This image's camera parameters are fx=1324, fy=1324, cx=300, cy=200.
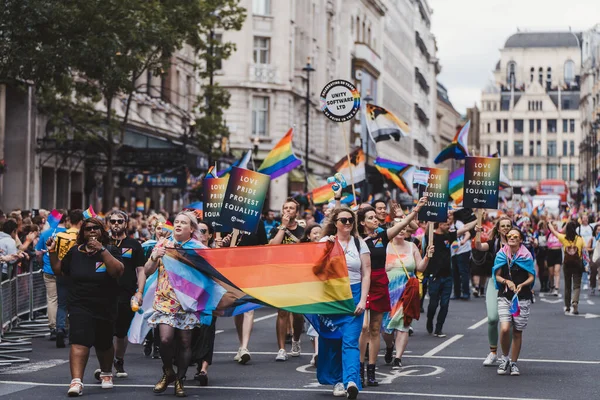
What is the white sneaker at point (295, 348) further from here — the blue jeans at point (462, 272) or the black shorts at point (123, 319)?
the blue jeans at point (462, 272)

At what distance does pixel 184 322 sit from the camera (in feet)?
40.1

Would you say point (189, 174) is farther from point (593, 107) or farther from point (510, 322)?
point (593, 107)

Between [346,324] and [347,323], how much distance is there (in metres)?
0.02

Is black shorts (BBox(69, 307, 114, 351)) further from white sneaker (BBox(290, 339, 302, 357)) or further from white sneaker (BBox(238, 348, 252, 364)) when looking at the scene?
white sneaker (BBox(290, 339, 302, 357))

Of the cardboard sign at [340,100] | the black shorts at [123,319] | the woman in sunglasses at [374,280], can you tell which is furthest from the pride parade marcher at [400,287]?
the cardboard sign at [340,100]

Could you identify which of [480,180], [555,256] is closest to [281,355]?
[480,180]

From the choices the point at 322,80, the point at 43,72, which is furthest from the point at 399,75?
the point at 43,72

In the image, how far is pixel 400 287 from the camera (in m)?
15.6

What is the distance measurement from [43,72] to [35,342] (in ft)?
21.3

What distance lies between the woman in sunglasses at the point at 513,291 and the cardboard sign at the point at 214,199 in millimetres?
3718

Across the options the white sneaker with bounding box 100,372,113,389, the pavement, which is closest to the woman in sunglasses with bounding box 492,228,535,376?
the pavement

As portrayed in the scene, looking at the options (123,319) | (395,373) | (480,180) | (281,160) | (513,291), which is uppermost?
(281,160)

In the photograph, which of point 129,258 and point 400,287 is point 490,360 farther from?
point 129,258

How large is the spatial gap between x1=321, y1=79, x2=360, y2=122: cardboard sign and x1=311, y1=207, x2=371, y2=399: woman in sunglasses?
6343 millimetres
